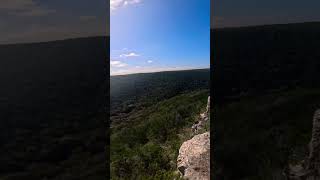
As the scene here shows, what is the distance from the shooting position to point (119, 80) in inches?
427

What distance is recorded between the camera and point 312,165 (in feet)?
Answer: 20.1

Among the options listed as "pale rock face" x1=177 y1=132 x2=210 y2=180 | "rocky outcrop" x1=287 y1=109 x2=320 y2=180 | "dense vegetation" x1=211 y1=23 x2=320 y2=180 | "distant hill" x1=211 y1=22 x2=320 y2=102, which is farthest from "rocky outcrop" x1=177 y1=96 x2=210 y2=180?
"rocky outcrop" x1=287 y1=109 x2=320 y2=180

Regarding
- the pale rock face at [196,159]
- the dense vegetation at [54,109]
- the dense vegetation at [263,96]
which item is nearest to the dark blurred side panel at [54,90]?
the dense vegetation at [54,109]

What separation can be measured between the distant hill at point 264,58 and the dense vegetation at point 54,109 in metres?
1.86

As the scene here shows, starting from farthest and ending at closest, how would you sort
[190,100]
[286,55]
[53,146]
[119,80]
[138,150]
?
1. [190,100]
2. [119,80]
3. [138,150]
4. [286,55]
5. [53,146]

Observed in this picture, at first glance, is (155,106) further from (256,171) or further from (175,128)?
(256,171)

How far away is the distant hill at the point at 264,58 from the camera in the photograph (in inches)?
249

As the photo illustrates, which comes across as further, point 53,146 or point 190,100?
point 190,100

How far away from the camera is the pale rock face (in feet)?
27.1

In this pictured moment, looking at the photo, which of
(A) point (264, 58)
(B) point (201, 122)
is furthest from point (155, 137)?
(A) point (264, 58)

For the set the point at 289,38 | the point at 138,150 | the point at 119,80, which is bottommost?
the point at 138,150

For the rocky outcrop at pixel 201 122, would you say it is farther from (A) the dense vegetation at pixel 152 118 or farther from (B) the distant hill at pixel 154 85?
(B) the distant hill at pixel 154 85

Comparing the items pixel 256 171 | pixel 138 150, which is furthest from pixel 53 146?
pixel 138 150

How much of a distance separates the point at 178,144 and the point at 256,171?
3.96 m
